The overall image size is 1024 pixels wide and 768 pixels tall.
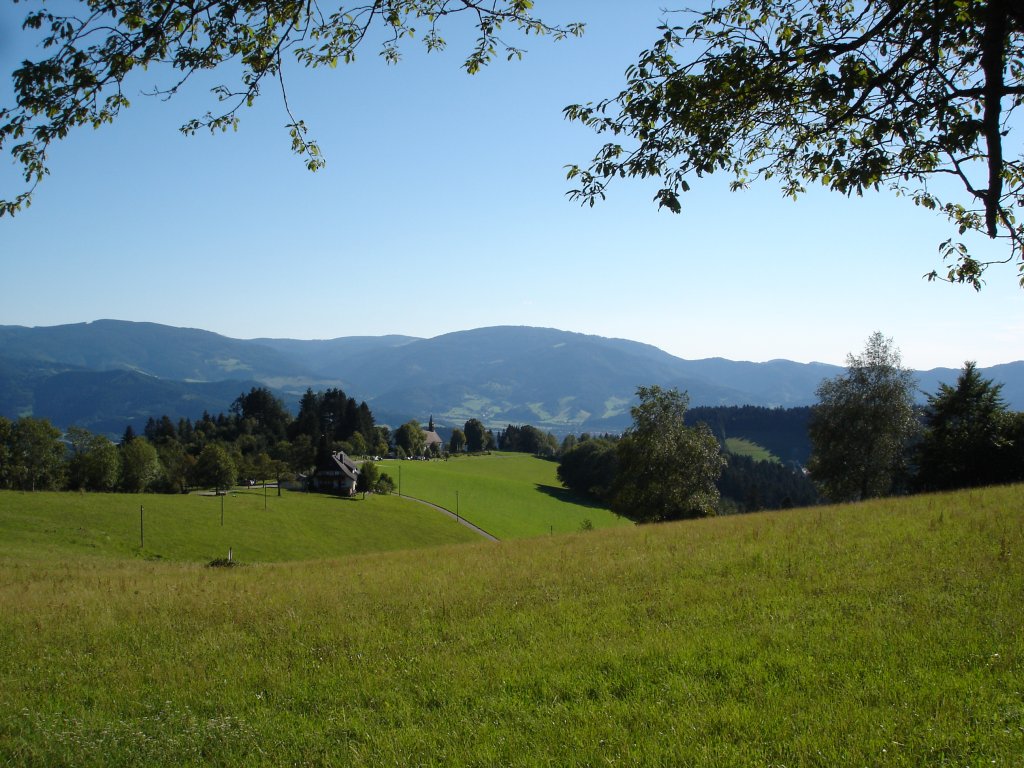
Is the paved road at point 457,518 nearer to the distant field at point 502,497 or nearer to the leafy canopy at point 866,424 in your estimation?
the distant field at point 502,497

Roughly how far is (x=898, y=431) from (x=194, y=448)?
125 meters

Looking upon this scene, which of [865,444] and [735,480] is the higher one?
[865,444]

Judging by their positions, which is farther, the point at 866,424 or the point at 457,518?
the point at 457,518

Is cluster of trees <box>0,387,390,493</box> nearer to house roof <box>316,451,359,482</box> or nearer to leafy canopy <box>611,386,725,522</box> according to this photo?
house roof <box>316,451,359,482</box>

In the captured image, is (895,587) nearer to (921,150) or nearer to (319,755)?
(921,150)

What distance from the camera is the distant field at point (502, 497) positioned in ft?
325

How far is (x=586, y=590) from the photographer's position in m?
11.8

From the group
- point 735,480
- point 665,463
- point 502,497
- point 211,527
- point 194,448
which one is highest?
point 665,463

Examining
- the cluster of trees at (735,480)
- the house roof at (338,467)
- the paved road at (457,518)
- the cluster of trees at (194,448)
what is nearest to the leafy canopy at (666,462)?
the paved road at (457,518)

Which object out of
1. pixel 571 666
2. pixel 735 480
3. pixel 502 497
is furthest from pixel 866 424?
pixel 735 480

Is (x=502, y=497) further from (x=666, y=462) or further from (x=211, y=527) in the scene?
(x=666, y=462)

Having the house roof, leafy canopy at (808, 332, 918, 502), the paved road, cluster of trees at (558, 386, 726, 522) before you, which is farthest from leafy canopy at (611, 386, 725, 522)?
the house roof

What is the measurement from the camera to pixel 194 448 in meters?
131

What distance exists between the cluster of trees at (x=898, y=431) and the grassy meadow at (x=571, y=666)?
28478mm
